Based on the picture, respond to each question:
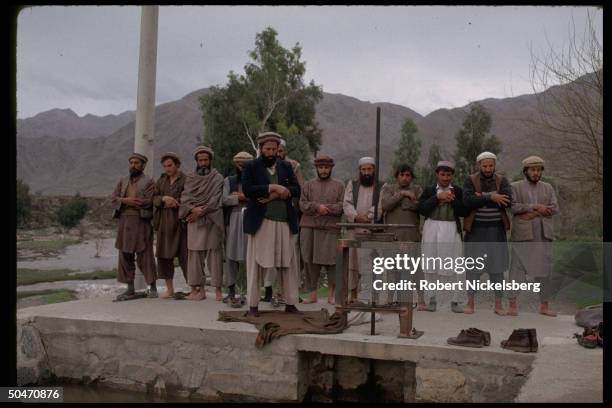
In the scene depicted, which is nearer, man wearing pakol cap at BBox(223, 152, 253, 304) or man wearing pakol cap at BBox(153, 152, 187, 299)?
man wearing pakol cap at BBox(223, 152, 253, 304)

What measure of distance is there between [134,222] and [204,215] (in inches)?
33.5

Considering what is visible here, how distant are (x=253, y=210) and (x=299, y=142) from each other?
27.5 m

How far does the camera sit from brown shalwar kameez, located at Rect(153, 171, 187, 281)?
667cm

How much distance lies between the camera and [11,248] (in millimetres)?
4066

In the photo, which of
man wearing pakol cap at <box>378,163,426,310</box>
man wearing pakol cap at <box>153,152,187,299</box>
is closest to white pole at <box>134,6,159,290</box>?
man wearing pakol cap at <box>153,152,187,299</box>

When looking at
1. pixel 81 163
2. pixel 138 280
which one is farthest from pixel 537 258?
pixel 81 163

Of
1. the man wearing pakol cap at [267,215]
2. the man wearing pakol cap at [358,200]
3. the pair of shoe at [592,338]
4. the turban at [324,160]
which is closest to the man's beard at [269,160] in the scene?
the man wearing pakol cap at [267,215]

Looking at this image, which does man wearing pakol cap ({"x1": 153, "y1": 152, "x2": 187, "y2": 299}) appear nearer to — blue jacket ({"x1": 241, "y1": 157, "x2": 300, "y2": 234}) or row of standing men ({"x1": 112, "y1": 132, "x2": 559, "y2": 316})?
row of standing men ({"x1": 112, "y1": 132, "x2": 559, "y2": 316})

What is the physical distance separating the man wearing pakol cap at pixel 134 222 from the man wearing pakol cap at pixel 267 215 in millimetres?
1661

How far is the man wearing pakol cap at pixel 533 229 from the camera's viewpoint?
592 centimetres

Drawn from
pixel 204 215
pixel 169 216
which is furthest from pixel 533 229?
pixel 169 216

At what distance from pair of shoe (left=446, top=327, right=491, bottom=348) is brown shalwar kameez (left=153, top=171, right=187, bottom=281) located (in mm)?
3386

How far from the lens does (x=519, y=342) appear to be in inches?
177

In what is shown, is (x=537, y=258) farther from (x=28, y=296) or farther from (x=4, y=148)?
(x=28, y=296)
